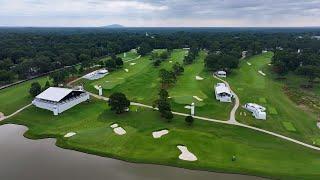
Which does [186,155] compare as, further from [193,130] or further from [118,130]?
[118,130]

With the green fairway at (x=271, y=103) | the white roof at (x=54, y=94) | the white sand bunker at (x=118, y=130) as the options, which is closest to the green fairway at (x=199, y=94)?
the green fairway at (x=271, y=103)

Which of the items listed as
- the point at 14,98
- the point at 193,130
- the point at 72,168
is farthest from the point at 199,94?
the point at 14,98

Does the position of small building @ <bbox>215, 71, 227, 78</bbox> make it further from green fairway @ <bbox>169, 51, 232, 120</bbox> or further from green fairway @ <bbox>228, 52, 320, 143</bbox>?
green fairway @ <bbox>169, 51, 232, 120</bbox>

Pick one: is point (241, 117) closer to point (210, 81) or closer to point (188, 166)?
point (188, 166)

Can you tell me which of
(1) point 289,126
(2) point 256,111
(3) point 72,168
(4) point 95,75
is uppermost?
(4) point 95,75

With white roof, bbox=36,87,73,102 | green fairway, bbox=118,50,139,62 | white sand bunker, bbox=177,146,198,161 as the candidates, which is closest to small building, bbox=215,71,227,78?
white roof, bbox=36,87,73,102

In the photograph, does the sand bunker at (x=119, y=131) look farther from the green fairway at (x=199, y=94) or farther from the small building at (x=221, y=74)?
the small building at (x=221, y=74)

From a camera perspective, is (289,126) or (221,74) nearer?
(289,126)
